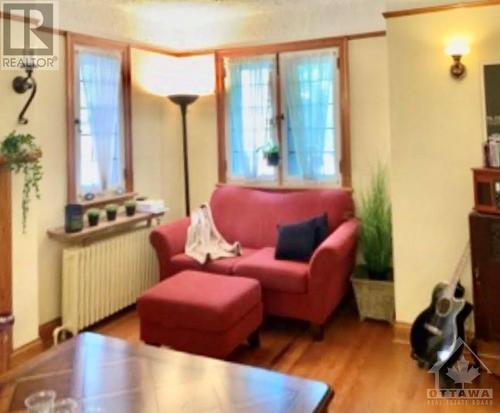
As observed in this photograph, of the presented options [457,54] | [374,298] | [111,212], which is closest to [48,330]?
[111,212]

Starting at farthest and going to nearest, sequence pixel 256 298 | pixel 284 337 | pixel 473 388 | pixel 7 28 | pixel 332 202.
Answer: pixel 332 202
pixel 284 337
pixel 256 298
pixel 7 28
pixel 473 388

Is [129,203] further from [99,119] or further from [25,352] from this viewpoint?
[25,352]

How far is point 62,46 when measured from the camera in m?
3.55

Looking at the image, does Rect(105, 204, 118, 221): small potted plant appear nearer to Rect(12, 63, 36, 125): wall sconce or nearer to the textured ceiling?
Rect(12, 63, 36, 125): wall sconce

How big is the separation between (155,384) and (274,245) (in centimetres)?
247

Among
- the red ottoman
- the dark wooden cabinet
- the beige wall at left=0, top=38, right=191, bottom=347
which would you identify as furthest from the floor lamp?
the dark wooden cabinet

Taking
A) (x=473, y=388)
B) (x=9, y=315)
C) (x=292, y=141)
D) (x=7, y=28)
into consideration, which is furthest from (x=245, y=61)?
(x=473, y=388)

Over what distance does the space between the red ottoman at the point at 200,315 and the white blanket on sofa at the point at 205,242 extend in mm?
614

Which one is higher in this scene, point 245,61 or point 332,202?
point 245,61

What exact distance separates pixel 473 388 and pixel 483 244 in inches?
31.2

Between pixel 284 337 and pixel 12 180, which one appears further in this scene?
pixel 284 337

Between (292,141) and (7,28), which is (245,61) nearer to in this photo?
(292,141)

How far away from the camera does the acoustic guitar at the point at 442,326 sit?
9.05 feet

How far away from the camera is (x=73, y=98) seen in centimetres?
365
